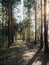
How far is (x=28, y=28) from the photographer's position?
154ft

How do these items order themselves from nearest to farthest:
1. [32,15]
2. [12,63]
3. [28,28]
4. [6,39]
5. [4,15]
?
[12,63], [6,39], [4,15], [32,15], [28,28]

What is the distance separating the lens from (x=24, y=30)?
164ft

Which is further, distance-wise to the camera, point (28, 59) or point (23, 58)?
point (23, 58)

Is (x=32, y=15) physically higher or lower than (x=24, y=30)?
higher

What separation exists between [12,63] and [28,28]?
3551 cm

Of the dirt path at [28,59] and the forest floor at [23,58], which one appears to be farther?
the forest floor at [23,58]

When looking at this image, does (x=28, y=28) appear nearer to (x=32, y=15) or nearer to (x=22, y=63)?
→ (x=32, y=15)

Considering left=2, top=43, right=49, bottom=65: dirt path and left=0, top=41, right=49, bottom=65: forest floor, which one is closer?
left=2, top=43, right=49, bottom=65: dirt path

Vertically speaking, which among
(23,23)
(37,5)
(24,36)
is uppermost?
(37,5)

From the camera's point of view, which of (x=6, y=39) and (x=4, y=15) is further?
(x=4, y=15)

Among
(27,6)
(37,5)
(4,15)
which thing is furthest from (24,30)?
(37,5)

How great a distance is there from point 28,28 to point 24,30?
3.17m

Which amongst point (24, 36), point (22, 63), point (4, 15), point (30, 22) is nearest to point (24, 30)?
point (24, 36)

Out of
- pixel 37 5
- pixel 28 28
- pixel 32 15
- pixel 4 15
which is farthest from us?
pixel 28 28
